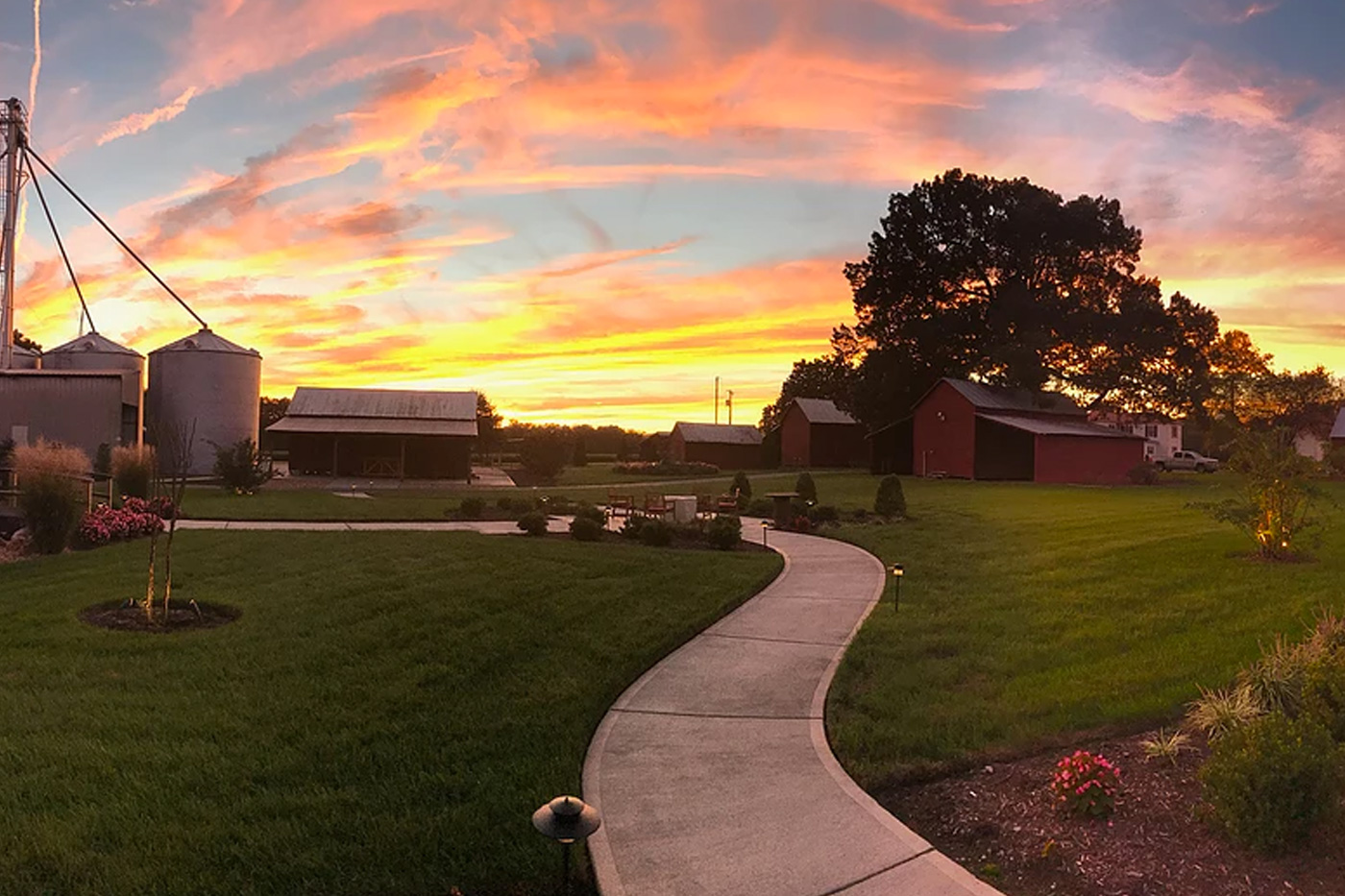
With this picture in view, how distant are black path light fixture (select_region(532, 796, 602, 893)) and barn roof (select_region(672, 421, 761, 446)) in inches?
2417

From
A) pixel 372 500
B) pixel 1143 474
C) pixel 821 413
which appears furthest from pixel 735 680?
pixel 821 413

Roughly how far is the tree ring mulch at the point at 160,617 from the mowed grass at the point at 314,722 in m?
0.20

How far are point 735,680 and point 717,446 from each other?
58.9 m

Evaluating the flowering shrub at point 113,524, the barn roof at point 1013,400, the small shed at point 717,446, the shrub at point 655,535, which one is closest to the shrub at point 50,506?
the flowering shrub at point 113,524

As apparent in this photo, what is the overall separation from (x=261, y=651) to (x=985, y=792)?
6444 mm

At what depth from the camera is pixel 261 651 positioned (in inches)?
317

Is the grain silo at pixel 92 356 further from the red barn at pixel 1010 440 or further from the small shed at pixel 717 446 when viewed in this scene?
the red barn at pixel 1010 440

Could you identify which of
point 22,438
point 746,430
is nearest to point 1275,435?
point 22,438

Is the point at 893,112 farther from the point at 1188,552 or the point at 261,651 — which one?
the point at 261,651

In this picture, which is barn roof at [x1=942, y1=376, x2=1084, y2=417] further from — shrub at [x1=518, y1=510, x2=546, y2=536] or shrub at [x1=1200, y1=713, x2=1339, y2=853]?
shrub at [x1=1200, y1=713, x2=1339, y2=853]

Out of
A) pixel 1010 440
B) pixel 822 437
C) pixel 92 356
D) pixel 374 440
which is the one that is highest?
pixel 92 356

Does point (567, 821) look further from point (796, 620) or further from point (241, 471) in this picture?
point (241, 471)

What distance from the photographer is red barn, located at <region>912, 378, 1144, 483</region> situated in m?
39.9

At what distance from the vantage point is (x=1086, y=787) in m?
4.89
